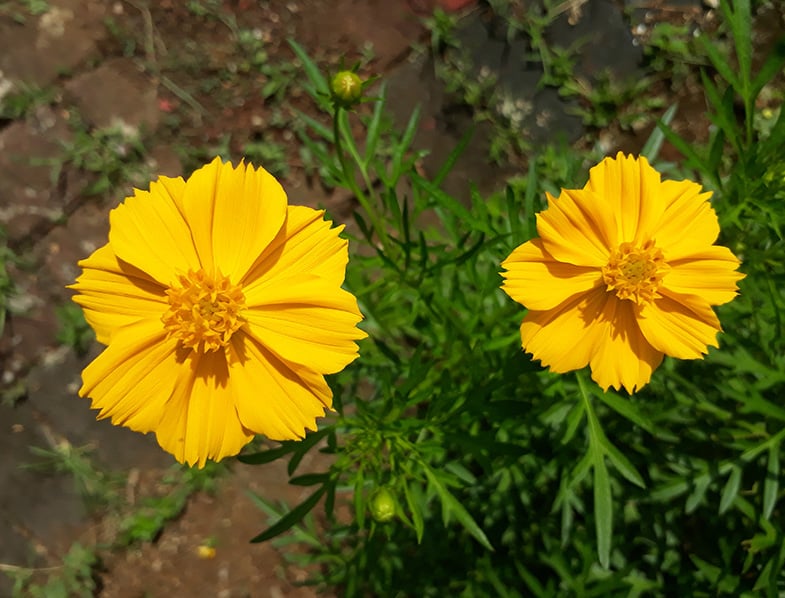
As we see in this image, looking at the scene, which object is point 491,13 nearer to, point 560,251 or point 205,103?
point 205,103

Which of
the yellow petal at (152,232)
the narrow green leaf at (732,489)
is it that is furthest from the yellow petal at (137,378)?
the narrow green leaf at (732,489)

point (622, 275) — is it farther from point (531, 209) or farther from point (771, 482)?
point (771, 482)

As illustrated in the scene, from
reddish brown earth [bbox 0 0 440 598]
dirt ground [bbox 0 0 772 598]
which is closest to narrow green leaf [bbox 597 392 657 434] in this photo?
dirt ground [bbox 0 0 772 598]

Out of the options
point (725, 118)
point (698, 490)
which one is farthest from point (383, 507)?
point (725, 118)

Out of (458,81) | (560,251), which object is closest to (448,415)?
(560,251)

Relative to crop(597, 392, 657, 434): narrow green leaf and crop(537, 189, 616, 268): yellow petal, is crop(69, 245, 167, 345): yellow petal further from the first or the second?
crop(597, 392, 657, 434): narrow green leaf

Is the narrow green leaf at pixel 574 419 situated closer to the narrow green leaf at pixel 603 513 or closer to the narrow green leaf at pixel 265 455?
the narrow green leaf at pixel 603 513
